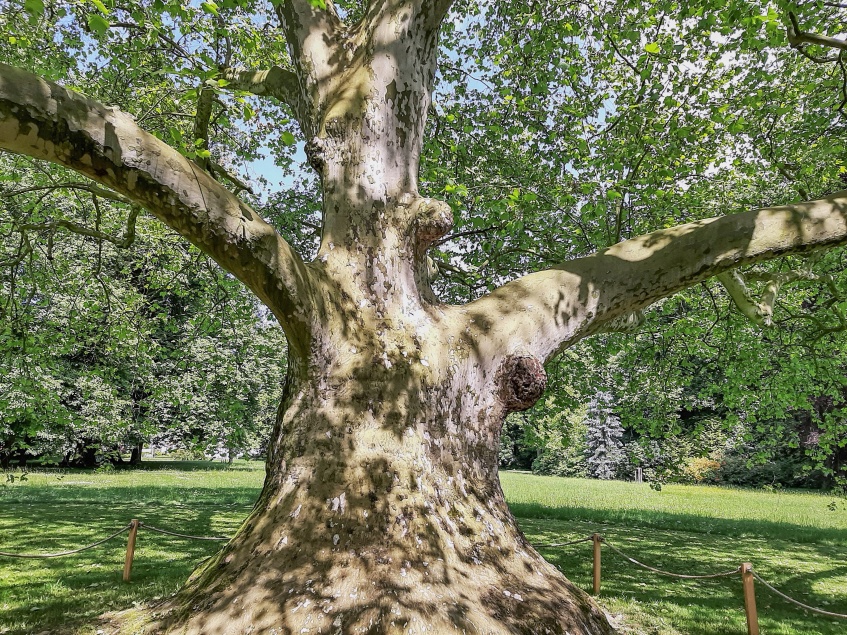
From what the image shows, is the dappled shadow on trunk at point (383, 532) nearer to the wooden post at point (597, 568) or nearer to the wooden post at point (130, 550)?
the wooden post at point (597, 568)

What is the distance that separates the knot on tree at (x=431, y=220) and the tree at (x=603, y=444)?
3481 cm

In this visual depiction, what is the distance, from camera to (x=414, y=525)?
354 cm

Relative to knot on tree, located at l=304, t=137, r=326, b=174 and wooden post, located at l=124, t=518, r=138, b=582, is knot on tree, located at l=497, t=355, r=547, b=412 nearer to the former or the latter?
knot on tree, located at l=304, t=137, r=326, b=174

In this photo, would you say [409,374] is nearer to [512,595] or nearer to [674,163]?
[512,595]

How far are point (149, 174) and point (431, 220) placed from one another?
219 centimetres

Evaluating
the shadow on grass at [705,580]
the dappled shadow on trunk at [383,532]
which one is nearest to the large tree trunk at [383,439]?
the dappled shadow on trunk at [383,532]

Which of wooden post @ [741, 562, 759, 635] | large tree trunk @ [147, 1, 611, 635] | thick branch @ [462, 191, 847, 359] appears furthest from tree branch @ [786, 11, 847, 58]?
wooden post @ [741, 562, 759, 635]

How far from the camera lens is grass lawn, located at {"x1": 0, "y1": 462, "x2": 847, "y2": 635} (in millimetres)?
5809

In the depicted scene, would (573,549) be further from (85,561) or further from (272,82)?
(272,82)

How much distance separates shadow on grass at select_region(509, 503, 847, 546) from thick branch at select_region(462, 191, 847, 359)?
11250 millimetres

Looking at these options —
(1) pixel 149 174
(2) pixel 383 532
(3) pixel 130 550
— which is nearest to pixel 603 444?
(3) pixel 130 550

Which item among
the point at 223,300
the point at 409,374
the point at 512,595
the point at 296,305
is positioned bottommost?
the point at 512,595

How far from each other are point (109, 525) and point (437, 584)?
9749 millimetres

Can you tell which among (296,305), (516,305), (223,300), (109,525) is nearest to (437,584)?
(296,305)
